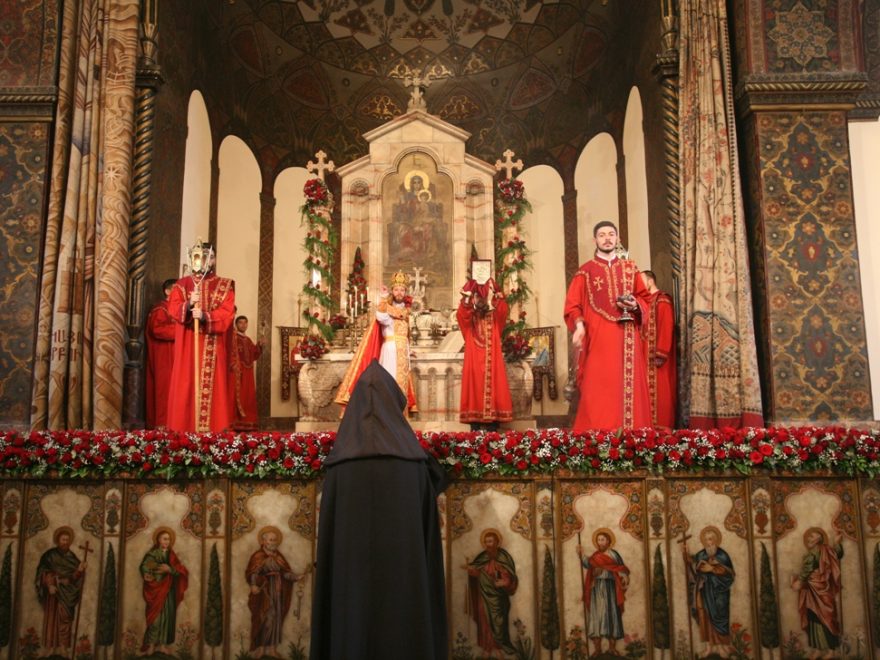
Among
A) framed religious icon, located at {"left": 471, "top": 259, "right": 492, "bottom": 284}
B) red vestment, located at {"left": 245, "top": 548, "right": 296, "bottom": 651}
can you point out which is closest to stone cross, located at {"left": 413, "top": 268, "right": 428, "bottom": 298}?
framed religious icon, located at {"left": 471, "top": 259, "right": 492, "bottom": 284}

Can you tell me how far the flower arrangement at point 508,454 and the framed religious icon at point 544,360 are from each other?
23.3 ft

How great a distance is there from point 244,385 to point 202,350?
2997mm

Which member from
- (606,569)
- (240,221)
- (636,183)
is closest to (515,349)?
(636,183)

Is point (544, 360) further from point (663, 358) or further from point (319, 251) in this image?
point (663, 358)

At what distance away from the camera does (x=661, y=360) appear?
23.5 feet

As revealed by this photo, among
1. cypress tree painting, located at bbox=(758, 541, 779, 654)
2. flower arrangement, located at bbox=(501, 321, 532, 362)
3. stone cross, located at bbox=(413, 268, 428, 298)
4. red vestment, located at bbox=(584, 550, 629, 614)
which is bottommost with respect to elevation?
cypress tree painting, located at bbox=(758, 541, 779, 654)

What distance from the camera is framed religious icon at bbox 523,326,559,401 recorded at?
1203 cm

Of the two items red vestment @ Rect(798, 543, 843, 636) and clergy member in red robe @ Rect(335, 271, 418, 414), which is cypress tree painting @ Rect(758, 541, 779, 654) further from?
clergy member in red robe @ Rect(335, 271, 418, 414)

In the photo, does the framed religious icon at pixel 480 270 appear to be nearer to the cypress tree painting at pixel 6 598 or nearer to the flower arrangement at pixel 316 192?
the flower arrangement at pixel 316 192

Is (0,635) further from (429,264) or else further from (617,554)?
(429,264)

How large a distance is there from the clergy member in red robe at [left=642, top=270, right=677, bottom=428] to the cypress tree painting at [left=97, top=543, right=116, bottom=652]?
15.7 ft

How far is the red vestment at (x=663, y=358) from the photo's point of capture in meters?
7.13

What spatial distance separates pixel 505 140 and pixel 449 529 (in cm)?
963

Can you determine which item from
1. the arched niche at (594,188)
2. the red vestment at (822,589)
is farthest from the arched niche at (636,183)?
the red vestment at (822,589)
